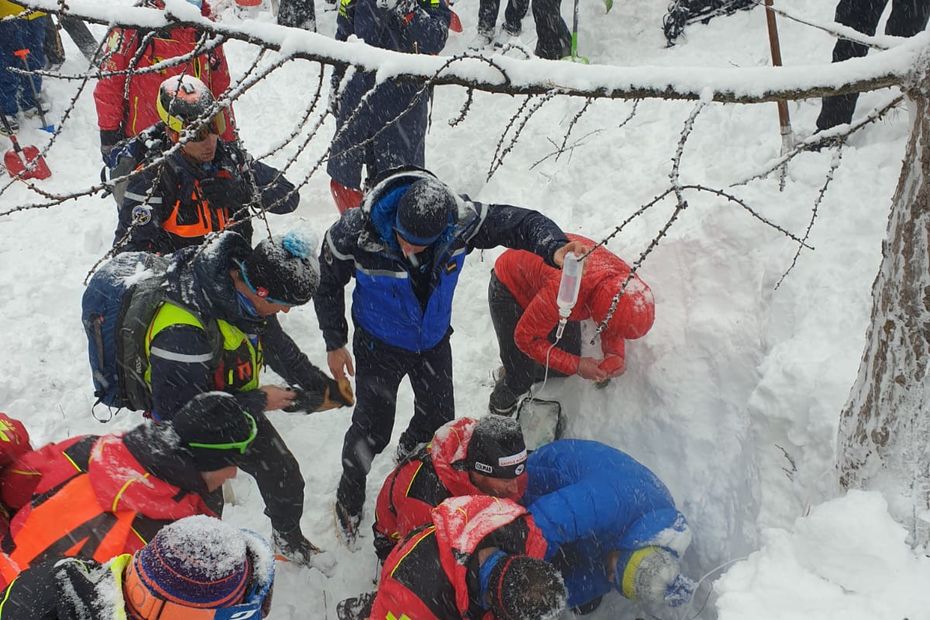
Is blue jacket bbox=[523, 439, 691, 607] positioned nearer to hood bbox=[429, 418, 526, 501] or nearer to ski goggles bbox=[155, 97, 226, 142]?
hood bbox=[429, 418, 526, 501]

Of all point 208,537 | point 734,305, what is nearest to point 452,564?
point 208,537

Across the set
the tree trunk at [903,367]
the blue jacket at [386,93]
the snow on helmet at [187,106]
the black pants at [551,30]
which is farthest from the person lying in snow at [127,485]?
the black pants at [551,30]

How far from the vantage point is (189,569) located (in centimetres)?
203

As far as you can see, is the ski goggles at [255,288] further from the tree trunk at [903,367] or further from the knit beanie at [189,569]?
the tree trunk at [903,367]

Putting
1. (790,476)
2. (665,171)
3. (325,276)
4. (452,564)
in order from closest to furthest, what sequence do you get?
(452,564) < (790,476) < (325,276) < (665,171)

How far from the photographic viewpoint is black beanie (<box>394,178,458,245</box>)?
341 centimetres

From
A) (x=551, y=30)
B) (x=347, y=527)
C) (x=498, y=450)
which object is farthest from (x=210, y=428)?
(x=551, y=30)

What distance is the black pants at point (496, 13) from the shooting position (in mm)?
8703

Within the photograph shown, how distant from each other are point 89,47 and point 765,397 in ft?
28.3

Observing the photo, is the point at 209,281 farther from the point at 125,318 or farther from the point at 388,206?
the point at 388,206

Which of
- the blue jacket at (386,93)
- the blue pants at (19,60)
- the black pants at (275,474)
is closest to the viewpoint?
the black pants at (275,474)

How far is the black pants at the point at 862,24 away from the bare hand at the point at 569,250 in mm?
2261

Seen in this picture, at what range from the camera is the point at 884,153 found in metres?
4.46

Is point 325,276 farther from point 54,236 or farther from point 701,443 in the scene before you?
point 54,236
